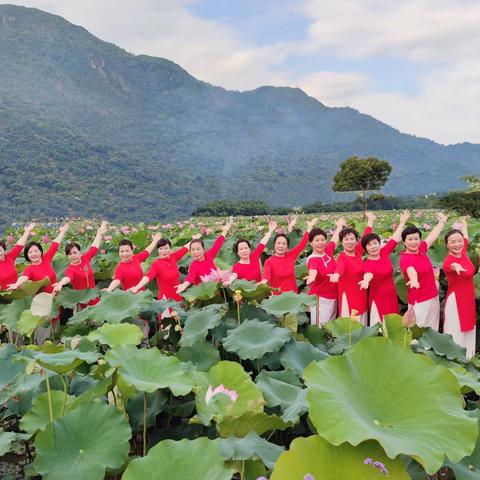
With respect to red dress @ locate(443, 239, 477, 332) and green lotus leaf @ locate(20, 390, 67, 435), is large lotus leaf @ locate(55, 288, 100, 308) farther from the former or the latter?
red dress @ locate(443, 239, 477, 332)

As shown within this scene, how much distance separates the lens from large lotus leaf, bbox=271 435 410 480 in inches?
47.6

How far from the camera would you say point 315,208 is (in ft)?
130

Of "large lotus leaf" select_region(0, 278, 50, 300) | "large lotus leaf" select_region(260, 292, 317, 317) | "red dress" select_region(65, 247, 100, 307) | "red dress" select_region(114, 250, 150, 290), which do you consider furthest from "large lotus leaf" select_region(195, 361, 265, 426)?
"red dress" select_region(65, 247, 100, 307)

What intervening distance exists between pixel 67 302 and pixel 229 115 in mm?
170180

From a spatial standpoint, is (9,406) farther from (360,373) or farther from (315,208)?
(315,208)

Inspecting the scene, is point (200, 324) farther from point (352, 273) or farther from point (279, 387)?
point (352, 273)

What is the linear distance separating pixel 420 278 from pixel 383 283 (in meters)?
0.27

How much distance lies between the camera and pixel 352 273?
431 cm

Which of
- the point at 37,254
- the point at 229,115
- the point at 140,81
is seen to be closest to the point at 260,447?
the point at 37,254

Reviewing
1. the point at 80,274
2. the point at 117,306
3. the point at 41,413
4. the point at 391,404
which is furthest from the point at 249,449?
the point at 80,274

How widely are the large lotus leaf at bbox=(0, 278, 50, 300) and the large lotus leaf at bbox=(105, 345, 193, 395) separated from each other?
2.63 meters

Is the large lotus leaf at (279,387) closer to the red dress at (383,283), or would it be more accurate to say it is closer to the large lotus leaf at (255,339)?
the large lotus leaf at (255,339)

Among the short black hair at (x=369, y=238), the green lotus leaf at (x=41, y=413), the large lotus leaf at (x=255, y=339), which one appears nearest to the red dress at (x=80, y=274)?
the short black hair at (x=369, y=238)

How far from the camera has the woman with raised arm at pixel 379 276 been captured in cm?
420
